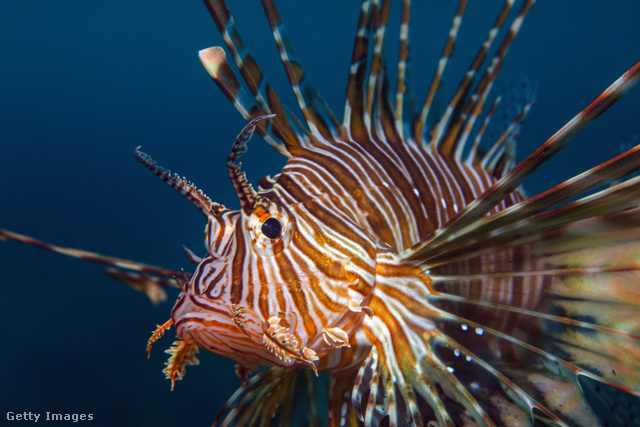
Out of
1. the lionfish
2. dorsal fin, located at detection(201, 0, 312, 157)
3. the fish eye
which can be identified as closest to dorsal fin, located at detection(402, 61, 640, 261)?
the lionfish

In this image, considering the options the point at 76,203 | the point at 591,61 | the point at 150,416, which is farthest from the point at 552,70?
the point at 150,416

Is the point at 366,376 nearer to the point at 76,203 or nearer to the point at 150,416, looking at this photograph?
the point at 150,416

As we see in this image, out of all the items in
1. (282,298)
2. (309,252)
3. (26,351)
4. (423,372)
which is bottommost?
(423,372)

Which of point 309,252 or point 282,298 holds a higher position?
point 309,252

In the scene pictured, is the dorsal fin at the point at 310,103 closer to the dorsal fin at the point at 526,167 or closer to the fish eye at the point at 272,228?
the fish eye at the point at 272,228

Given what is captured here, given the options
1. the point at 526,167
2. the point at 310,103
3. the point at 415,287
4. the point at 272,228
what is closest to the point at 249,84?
the point at 310,103

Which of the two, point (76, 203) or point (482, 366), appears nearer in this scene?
point (482, 366)

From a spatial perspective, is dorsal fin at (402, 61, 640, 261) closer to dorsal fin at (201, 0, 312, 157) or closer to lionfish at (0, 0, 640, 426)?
lionfish at (0, 0, 640, 426)
